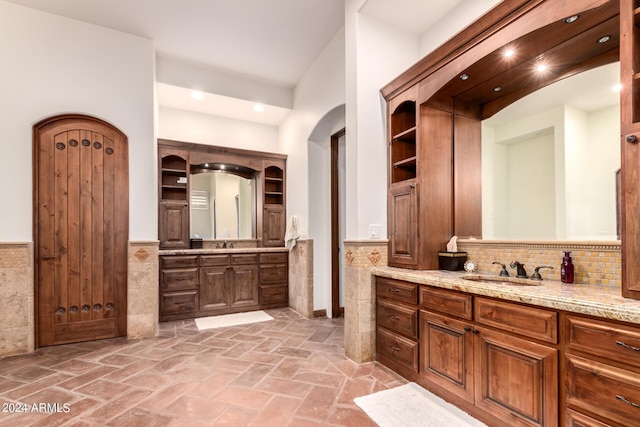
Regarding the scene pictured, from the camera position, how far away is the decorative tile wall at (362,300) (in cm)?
274

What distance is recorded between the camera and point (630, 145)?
1.45m

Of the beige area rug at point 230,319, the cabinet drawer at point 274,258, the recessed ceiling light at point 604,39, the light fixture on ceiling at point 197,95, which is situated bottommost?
the beige area rug at point 230,319

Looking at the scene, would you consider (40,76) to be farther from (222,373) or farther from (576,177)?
(576,177)

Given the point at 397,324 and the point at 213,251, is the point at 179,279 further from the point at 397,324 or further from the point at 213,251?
the point at 397,324

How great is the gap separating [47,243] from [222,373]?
2.44 metres

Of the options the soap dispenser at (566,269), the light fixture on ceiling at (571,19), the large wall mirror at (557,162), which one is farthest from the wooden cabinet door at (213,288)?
the light fixture on ceiling at (571,19)

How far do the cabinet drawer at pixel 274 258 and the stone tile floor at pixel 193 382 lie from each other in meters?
1.38

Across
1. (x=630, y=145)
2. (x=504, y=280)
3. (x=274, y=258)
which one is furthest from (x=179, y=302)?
(x=630, y=145)

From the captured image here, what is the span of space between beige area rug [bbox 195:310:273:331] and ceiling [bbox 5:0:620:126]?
320 centimetres

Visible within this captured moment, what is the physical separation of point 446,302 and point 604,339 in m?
0.85

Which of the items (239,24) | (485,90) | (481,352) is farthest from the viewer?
(239,24)

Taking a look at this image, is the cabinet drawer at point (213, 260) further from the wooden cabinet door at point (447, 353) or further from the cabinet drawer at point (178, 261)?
the wooden cabinet door at point (447, 353)

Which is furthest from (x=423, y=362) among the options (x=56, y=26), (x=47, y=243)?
(x=56, y=26)

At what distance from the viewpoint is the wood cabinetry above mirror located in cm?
442
